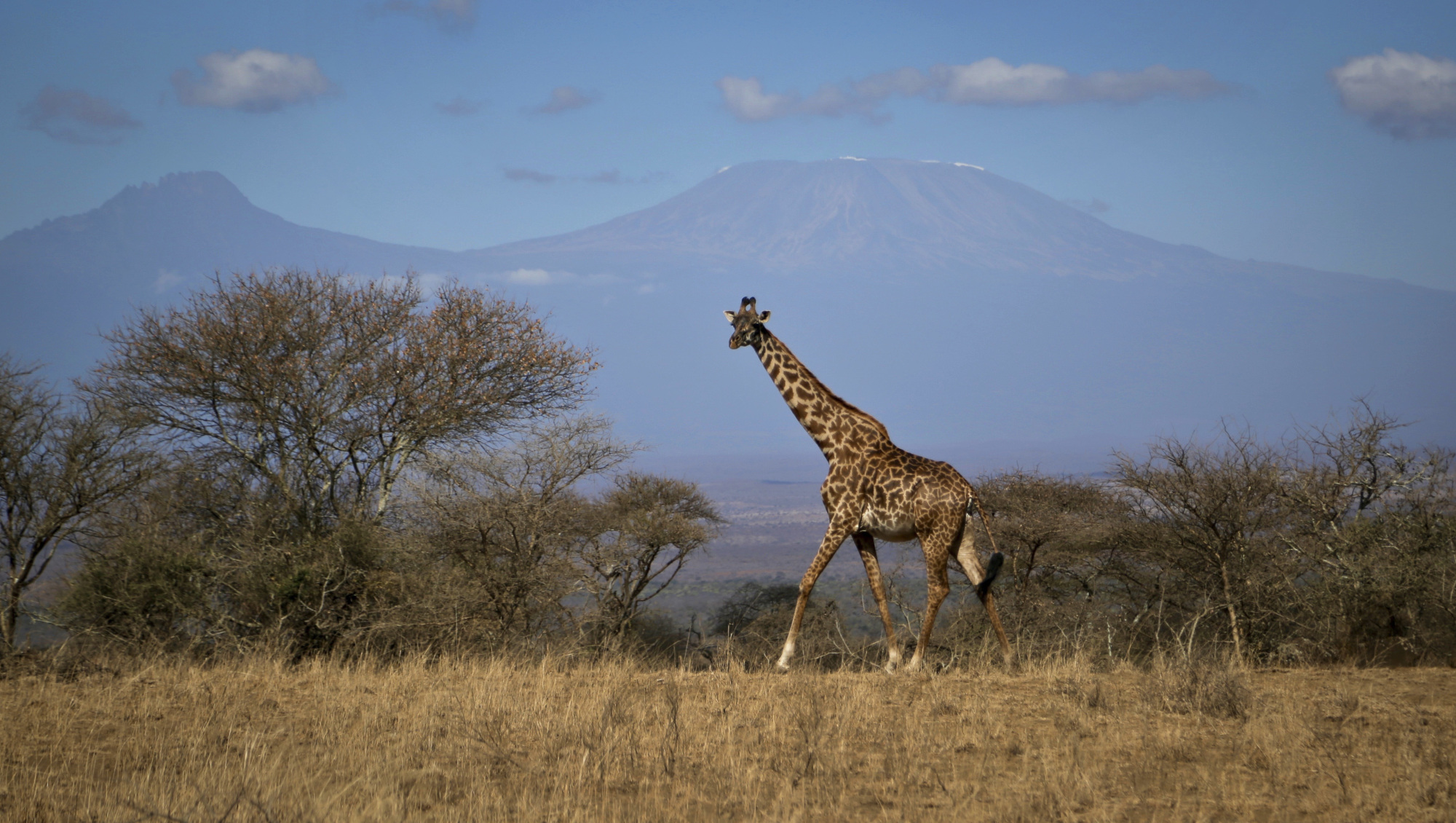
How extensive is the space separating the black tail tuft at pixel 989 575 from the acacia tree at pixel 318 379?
418 inches

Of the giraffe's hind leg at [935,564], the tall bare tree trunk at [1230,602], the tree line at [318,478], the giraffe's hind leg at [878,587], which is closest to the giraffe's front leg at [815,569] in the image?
the giraffe's hind leg at [878,587]

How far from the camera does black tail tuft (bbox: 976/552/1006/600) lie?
32.1 feet

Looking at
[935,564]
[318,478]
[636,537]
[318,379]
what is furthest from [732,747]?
[636,537]

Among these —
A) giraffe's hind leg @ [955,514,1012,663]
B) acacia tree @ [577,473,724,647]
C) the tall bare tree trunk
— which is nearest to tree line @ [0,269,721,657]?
acacia tree @ [577,473,724,647]

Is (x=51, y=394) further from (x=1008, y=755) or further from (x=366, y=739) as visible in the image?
(x=1008, y=755)

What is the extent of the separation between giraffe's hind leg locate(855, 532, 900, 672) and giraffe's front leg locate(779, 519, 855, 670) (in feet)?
0.84

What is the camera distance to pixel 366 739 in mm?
7090

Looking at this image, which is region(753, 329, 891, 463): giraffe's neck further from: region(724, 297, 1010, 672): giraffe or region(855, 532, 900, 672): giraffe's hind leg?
region(855, 532, 900, 672): giraffe's hind leg

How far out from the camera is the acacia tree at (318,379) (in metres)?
18.0

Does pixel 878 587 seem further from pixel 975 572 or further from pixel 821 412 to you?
pixel 821 412

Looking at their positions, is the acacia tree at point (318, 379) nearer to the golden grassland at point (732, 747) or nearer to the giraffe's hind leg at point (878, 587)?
the golden grassland at point (732, 747)

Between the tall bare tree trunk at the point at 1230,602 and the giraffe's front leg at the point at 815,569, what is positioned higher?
the giraffe's front leg at the point at 815,569

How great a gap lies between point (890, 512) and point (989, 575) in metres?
1.17

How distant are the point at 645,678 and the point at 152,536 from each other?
9435mm
